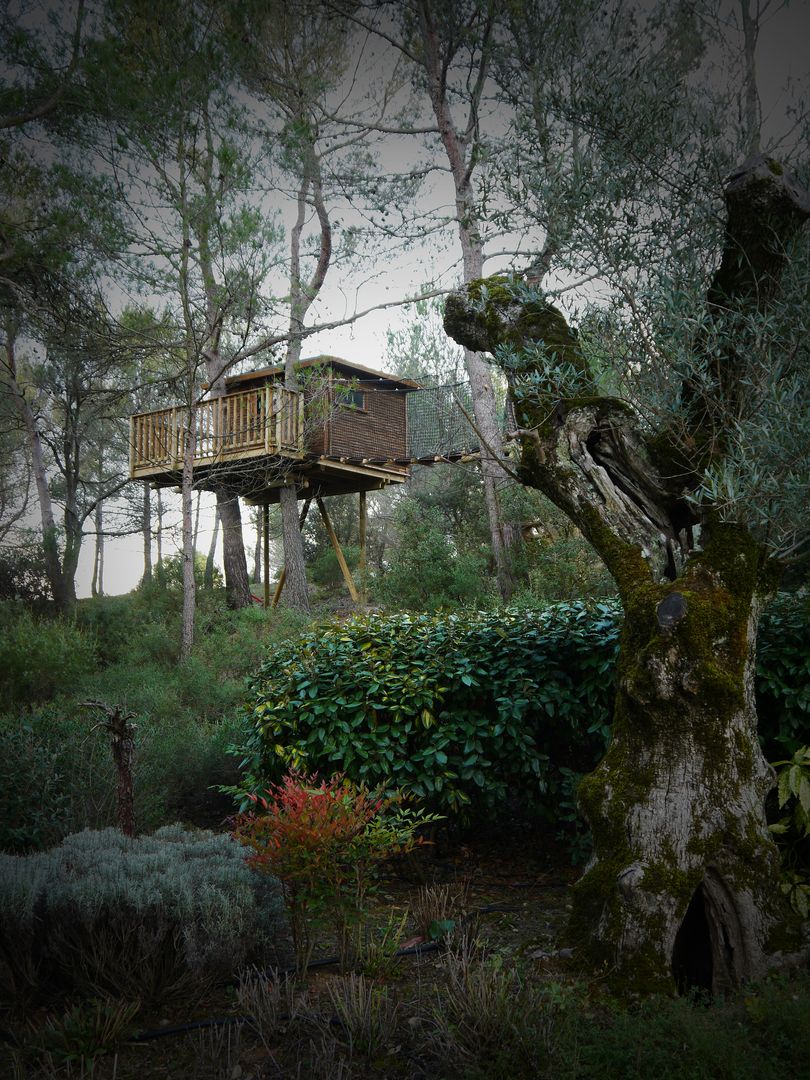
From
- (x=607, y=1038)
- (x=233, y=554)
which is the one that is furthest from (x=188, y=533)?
(x=607, y=1038)

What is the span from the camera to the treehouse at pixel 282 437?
635 inches

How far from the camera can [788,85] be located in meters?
4.54

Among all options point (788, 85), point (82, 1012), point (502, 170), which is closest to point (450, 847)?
point (82, 1012)

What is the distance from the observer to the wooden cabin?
16.1 metres

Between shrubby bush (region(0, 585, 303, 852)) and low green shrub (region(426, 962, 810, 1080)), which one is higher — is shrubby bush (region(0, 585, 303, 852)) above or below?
above

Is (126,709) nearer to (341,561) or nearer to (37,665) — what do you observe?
(37,665)

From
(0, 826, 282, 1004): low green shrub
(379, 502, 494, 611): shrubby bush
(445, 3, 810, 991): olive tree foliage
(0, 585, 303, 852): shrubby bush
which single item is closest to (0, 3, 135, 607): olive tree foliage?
(0, 585, 303, 852): shrubby bush

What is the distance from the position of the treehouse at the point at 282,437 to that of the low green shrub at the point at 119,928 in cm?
1094

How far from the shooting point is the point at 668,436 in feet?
14.8

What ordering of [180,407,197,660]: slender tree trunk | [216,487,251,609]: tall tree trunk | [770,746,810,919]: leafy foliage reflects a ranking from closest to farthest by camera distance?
[770,746,810,919]: leafy foliage < [180,407,197,660]: slender tree trunk < [216,487,251,609]: tall tree trunk

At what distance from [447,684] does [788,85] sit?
4.43 metres

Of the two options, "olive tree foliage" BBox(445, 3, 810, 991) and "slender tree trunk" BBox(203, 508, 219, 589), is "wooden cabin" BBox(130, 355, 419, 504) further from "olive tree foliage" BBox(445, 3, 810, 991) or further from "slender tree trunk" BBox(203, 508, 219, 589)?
"olive tree foliage" BBox(445, 3, 810, 991)

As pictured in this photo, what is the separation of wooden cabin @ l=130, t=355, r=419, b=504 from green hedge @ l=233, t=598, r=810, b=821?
9169 mm

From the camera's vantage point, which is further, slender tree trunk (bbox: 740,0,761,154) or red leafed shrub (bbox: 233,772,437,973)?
slender tree trunk (bbox: 740,0,761,154)
